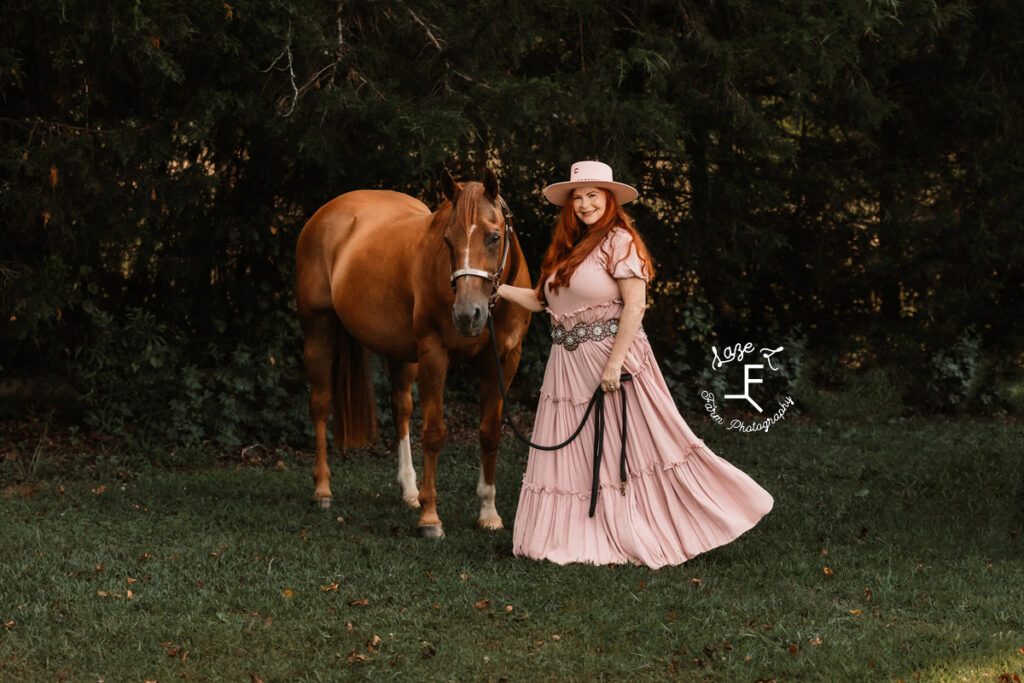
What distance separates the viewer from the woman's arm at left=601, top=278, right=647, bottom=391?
4.95 meters

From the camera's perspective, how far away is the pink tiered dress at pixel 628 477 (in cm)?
503

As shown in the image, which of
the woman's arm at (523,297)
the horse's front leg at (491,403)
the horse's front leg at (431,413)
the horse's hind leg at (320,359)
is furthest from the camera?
the horse's hind leg at (320,359)

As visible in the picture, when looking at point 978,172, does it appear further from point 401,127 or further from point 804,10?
point 401,127

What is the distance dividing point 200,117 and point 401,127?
5.29ft

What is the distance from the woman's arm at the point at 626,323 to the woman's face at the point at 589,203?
0.36m


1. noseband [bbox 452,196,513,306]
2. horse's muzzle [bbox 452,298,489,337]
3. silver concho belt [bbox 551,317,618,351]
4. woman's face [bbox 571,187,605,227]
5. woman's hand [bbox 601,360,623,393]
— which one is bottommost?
woman's hand [bbox 601,360,623,393]

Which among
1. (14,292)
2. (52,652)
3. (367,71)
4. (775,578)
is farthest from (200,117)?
(775,578)

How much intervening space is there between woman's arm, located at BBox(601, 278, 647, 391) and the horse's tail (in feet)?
8.04

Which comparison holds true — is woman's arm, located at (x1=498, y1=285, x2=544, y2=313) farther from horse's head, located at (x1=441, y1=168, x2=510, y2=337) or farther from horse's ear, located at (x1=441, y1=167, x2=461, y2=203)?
horse's ear, located at (x1=441, y1=167, x2=461, y2=203)

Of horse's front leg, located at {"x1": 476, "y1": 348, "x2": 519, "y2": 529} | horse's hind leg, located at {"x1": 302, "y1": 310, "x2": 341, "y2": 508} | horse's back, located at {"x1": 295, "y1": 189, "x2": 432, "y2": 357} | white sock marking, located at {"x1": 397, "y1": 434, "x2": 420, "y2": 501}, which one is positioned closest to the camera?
horse's front leg, located at {"x1": 476, "y1": 348, "x2": 519, "y2": 529}

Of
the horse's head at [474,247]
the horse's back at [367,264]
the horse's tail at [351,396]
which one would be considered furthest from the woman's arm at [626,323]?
the horse's tail at [351,396]

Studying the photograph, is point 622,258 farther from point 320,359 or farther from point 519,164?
point 519,164

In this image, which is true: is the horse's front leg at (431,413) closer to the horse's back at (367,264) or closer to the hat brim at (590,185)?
the horse's back at (367,264)

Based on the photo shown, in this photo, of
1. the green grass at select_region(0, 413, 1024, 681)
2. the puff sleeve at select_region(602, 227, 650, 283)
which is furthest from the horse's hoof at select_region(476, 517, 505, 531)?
the puff sleeve at select_region(602, 227, 650, 283)
